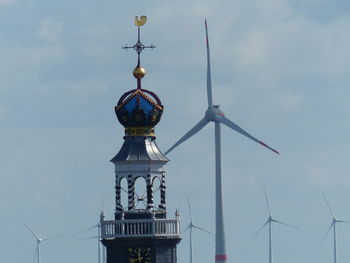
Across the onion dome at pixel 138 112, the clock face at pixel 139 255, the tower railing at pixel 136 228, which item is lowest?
the clock face at pixel 139 255

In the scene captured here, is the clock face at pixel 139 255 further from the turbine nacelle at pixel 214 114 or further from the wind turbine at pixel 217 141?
the turbine nacelle at pixel 214 114

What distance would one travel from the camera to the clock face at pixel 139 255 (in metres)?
110

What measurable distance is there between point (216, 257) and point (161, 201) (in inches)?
156

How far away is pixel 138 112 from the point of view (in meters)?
110

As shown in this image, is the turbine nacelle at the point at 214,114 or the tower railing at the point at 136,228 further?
the turbine nacelle at the point at 214,114

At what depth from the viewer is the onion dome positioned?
110 metres

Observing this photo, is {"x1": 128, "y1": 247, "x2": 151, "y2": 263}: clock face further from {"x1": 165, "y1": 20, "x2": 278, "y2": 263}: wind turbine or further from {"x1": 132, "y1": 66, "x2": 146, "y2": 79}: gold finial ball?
{"x1": 132, "y1": 66, "x2": 146, "y2": 79}: gold finial ball

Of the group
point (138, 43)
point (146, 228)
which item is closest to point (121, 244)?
point (146, 228)

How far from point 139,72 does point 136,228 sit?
26.0ft

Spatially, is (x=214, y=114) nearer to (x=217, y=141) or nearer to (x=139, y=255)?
(x=217, y=141)

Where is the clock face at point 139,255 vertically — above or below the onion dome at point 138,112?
below

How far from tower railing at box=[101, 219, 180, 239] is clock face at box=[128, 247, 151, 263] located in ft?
2.50

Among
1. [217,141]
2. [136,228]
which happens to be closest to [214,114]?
[217,141]

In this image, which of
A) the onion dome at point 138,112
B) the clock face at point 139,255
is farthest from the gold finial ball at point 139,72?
the clock face at point 139,255
